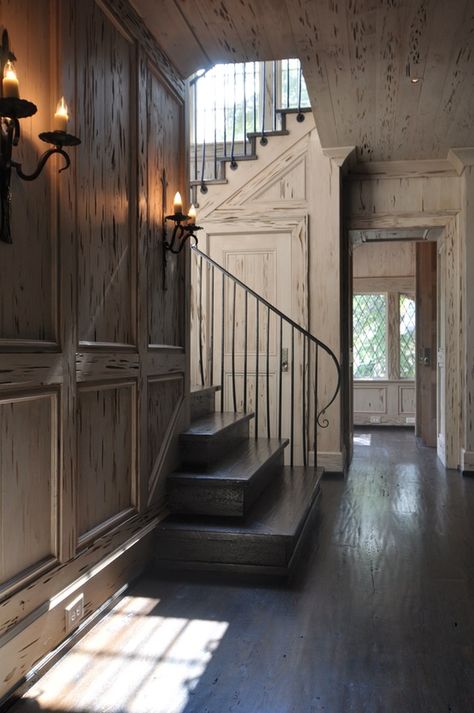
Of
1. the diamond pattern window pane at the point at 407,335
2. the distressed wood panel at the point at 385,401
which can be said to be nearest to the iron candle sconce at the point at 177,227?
the distressed wood panel at the point at 385,401

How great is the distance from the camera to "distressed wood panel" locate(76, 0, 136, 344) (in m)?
2.20

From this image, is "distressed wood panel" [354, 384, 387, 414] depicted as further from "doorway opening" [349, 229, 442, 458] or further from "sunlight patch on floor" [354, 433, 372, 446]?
"sunlight patch on floor" [354, 433, 372, 446]

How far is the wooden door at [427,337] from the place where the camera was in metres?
6.91

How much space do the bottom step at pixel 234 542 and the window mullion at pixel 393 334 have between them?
6113mm

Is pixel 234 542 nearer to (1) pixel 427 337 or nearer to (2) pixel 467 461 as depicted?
(2) pixel 467 461

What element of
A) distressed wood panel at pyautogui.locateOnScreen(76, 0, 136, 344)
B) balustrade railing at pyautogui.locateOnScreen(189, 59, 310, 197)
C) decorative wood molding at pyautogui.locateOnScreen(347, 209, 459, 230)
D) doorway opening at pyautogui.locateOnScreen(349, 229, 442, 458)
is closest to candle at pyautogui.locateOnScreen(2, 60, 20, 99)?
distressed wood panel at pyautogui.locateOnScreen(76, 0, 136, 344)

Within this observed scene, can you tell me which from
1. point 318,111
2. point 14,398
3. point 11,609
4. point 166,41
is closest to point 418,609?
point 11,609

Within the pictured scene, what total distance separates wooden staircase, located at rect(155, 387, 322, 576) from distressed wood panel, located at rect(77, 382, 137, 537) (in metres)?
0.39

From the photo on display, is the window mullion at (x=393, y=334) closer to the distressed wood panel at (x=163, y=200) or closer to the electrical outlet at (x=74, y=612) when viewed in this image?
the distressed wood panel at (x=163, y=200)

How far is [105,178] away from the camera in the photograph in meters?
2.40

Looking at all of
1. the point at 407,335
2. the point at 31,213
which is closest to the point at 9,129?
the point at 31,213

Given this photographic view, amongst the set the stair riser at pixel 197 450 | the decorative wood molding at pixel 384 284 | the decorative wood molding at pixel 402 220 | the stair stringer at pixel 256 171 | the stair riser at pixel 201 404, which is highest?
the stair stringer at pixel 256 171

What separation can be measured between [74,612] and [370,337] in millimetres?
7588

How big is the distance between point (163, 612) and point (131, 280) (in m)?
1.38
